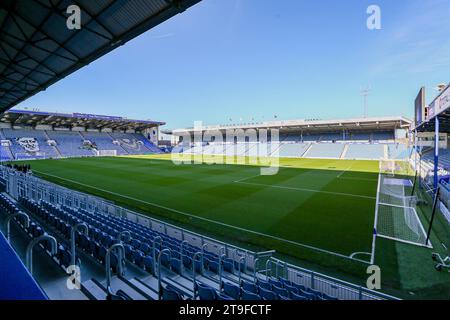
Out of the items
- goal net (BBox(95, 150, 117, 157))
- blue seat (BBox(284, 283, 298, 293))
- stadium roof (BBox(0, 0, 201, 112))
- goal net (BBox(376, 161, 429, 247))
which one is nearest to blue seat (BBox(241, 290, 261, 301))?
blue seat (BBox(284, 283, 298, 293))

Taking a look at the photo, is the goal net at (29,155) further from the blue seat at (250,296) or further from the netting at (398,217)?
the blue seat at (250,296)

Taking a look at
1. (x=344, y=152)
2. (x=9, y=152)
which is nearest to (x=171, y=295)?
(x=344, y=152)

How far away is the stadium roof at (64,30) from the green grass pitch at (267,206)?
738 centimetres

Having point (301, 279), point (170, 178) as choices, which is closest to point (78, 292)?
point (301, 279)

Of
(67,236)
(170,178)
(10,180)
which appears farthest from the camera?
(170,178)

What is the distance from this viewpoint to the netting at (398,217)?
9.79m

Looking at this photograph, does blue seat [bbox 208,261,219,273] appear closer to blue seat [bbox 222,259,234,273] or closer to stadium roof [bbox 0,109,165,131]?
blue seat [bbox 222,259,234,273]

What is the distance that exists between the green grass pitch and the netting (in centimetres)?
52

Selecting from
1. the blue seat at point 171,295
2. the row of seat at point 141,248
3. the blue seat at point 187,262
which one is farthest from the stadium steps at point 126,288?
the blue seat at point 187,262

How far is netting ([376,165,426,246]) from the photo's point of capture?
9788 millimetres

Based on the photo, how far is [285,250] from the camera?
8523mm

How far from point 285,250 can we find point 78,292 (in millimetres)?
6278

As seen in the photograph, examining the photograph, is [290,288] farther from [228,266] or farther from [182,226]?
[182,226]
